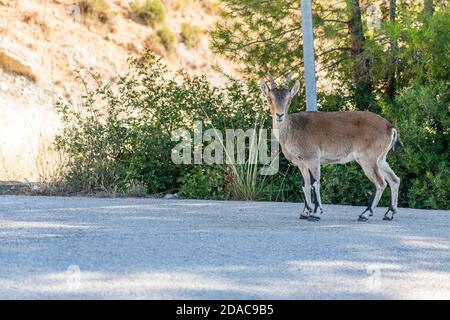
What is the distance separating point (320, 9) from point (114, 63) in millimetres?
20099

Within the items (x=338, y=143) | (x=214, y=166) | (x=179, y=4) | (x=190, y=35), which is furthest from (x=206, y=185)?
(x=179, y=4)

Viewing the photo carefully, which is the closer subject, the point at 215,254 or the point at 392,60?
the point at 215,254

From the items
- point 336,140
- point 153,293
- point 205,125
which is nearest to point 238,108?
point 205,125

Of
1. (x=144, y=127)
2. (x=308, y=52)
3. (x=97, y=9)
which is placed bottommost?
(x=144, y=127)

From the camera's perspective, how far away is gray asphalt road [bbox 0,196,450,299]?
7883mm

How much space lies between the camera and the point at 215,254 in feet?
30.9

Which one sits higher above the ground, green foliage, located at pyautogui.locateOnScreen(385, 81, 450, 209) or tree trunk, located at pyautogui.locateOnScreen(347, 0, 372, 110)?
tree trunk, located at pyautogui.locateOnScreen(347, 0, 372, 110)

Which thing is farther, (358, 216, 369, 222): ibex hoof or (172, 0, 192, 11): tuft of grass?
(172, 0, 192, 11): tuft of grass

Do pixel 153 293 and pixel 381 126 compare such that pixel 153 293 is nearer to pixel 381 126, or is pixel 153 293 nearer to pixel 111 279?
pixel 111 279

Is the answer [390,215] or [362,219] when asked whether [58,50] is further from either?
[362,219]

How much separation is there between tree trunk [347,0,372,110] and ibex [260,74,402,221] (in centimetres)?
607

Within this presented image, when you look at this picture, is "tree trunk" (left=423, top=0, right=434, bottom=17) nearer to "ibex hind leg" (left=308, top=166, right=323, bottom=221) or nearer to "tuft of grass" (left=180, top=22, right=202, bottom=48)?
"ibex hind leg" (left=308, top=166, right=323, bottom=221)

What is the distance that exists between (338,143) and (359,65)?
256 inches

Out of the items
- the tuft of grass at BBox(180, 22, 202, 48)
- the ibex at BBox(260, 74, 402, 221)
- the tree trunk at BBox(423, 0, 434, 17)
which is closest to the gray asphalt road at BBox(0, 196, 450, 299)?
the ibex at BBox(260, 74, 402, 221)
